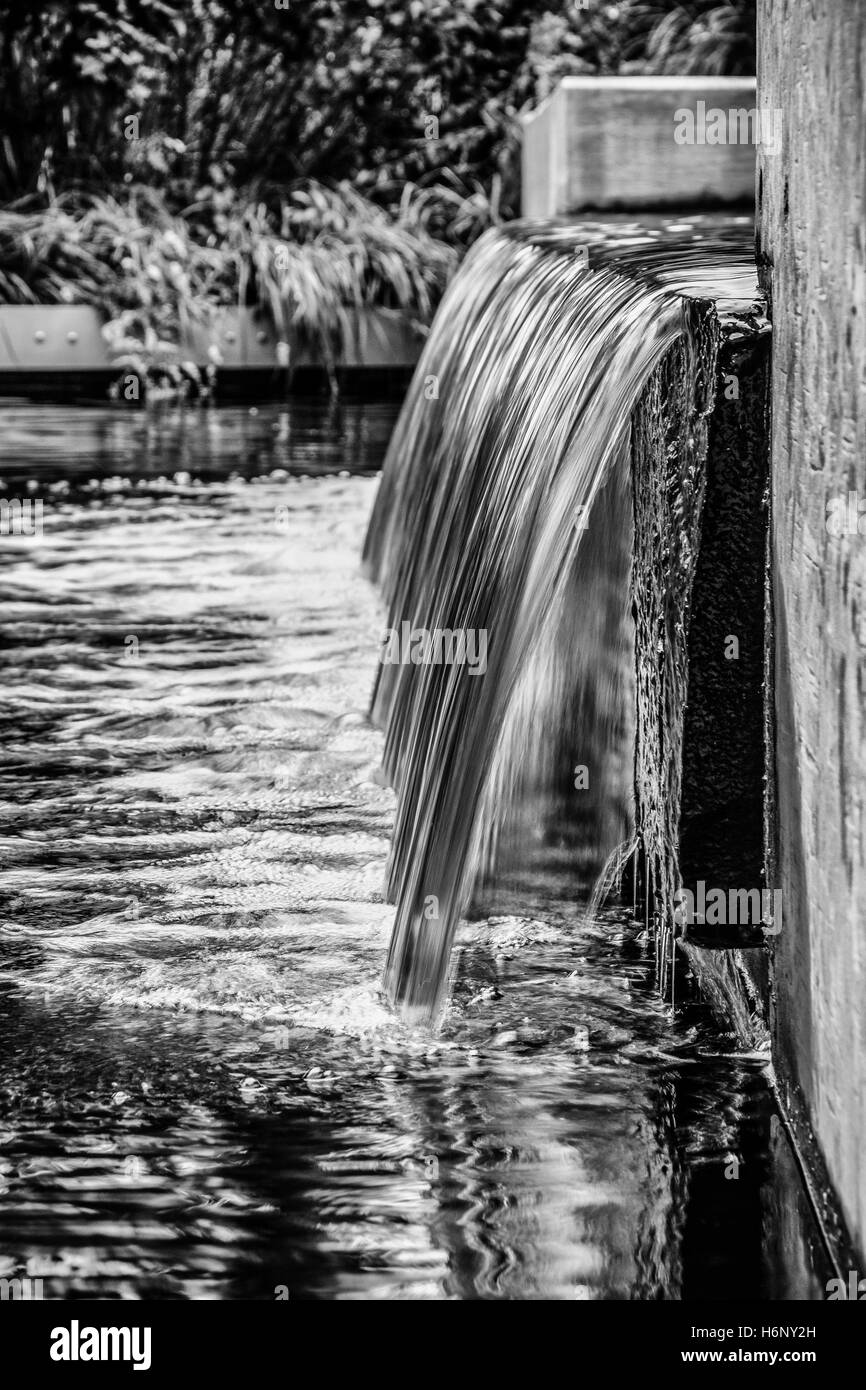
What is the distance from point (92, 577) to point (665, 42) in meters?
7.74

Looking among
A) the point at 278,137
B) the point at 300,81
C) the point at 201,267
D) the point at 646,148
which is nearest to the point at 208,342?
the point at 201,267

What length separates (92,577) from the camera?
6117 millimetres

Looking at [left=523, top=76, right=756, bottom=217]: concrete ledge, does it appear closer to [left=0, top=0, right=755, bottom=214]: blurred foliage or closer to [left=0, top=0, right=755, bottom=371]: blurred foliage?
[left=0, top=0, right=755, bottom=371]: blurred foliage

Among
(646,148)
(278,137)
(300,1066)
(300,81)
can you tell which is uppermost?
(300,81)

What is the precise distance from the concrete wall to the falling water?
1.20ft

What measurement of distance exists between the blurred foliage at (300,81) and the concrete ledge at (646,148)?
12.4 feet

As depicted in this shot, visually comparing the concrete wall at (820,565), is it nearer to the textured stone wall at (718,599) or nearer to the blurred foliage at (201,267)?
the textured stone wall at (718,599)

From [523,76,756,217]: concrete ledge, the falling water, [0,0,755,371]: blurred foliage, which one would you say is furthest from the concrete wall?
[0,0,755,371]: blurred foliage

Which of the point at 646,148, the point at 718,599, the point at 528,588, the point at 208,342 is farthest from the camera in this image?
the point at 208,342

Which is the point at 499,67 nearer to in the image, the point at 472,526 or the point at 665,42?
the point at 665,42

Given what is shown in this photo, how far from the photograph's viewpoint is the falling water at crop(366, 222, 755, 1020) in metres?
2.82

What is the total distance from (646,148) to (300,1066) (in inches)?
238

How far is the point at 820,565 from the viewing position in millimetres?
2006

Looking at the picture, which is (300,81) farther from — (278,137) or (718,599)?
(718,599)
